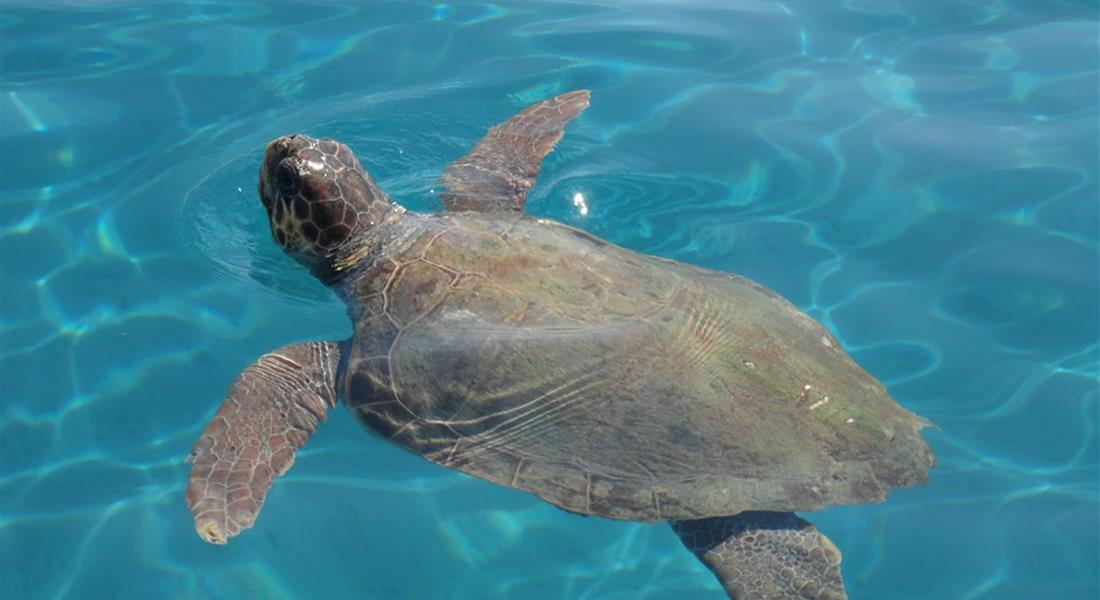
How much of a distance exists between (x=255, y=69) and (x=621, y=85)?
9.77ft

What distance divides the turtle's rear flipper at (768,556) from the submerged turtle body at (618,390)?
322mm

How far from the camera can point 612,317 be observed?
4184 mm

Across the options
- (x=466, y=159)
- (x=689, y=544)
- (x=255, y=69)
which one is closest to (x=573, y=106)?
(x=466, y=159)

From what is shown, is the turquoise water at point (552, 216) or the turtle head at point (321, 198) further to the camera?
the turtle head at point (321, 198)

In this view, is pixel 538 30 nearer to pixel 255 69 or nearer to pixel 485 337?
pixel 255 69

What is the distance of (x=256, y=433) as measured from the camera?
4.50m

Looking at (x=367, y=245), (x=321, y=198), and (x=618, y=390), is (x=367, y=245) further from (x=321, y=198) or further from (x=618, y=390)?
(x=618, y=390)

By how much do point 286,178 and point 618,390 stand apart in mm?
Answer: 2418

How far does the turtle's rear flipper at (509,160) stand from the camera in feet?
19.6

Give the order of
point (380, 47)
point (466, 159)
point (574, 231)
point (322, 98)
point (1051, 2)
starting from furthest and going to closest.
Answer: point (1051, 2) → point (380, 47) → point (322, 98) → point (466, 159) → point (574, 231)

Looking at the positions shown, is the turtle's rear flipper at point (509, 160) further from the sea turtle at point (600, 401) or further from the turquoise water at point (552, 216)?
the sea turtle at point (600, 401)

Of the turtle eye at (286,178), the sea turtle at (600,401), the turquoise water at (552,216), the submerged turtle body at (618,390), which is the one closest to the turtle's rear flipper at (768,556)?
the sea turtle at (600,401)

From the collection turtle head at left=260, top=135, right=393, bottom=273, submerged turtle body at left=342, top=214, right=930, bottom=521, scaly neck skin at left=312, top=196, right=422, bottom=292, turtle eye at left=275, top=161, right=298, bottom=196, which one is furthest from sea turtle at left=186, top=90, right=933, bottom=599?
turtle eye at left=275, top=161, right=298, bottom=196

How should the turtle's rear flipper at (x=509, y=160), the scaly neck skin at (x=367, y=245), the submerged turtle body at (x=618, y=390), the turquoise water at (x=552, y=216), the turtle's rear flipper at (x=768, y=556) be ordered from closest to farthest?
the submerged turtle body at (x=618, y=390)
the turtle's rear flipper at (x=768, y=556)
the turquoise water at (x=552, y=216)
the scaly neck skin at (x=367, y=245)
the turtle's rear flipper at (x=509, y=160)
